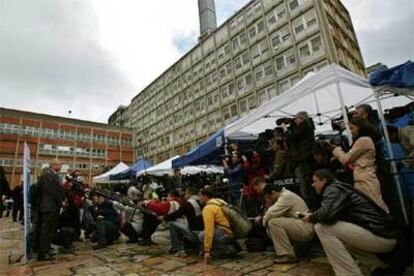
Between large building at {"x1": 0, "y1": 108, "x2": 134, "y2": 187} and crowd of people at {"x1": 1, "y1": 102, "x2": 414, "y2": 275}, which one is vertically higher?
large building at {"x1": 0, "y1": 108, "x2": 134, "y2": 187}

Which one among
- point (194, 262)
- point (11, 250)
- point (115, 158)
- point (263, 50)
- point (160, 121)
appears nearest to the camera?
point (194, 262)

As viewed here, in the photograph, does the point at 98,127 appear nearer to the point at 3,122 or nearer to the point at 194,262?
the point at 3,122

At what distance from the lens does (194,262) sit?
4125 mm

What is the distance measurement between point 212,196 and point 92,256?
9.21ft

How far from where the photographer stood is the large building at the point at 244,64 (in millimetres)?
24781

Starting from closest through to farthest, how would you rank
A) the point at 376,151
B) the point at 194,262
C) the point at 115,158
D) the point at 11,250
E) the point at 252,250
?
the point at 376,151, the point at 194,262, the point at 252,250, the point at 11,250, the point at 115,158

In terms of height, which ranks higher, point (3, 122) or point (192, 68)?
point (192, 68)

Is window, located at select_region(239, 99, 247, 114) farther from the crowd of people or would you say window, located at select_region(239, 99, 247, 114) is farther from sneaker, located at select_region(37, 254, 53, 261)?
sneaker, located at select_region(37, 254, 53, 261)

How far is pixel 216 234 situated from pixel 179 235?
1.00m

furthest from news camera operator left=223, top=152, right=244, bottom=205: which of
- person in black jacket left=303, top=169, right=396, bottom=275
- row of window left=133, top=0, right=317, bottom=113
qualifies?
row of window left=133, top=0, right=317, bottom=113

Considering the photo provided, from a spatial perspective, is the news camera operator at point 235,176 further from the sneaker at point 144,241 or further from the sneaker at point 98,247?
the sneaker at point 98,247

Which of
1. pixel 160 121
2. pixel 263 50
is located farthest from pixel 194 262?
pixel 160 121

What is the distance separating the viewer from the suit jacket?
513 centimetres

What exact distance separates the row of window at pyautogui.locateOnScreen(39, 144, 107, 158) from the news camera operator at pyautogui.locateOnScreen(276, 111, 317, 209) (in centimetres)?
4662
